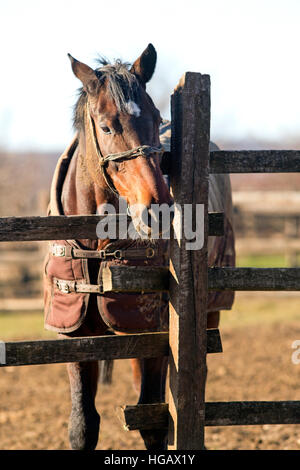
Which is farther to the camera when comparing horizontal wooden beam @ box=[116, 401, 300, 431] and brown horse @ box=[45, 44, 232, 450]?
brown horse @ box=[45, 44, 232, 450]

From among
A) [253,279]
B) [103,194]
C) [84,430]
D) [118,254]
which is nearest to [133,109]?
[103,194]

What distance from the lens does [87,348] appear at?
2.87 metres

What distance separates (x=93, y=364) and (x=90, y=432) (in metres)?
0.41

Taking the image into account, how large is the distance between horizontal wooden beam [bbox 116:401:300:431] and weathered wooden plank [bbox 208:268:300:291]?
1.92 ft

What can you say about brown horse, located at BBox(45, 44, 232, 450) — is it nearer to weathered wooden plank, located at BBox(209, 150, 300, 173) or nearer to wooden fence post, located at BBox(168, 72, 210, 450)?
wooden fence post, located at BBox(168, 72, 210, 450)

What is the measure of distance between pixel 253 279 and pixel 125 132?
3.30ft

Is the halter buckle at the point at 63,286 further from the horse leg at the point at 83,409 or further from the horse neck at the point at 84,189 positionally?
the horse leg at the point at 83,409

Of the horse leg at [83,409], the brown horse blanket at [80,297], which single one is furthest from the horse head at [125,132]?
the horse leg at [83,409]

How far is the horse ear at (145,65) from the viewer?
331 cm

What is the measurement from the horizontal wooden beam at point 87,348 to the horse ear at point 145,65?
4.79 feet

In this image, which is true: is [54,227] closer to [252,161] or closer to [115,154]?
[115,154]

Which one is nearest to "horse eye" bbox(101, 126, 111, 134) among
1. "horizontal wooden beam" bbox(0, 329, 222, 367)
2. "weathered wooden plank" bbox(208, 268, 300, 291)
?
"weathered wooden plank" bbox(208, 268, 300, 291)

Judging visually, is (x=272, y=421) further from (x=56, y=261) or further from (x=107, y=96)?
(x=107, y=96)

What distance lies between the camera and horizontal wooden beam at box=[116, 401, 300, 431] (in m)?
2.91
